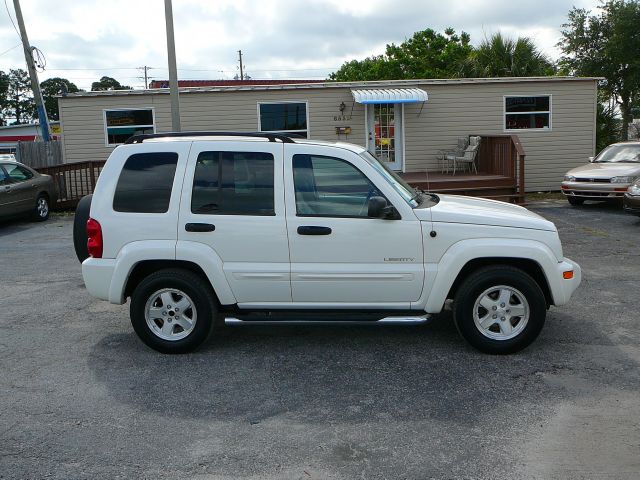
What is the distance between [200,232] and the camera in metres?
5.62

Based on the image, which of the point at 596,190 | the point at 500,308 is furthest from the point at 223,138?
the point at 596,190

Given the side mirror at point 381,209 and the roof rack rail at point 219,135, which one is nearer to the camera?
the side mirror at point 381,209

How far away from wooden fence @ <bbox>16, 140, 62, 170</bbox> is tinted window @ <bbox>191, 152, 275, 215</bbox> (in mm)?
17191

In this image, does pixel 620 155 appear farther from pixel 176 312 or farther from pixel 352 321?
pixel 176 312

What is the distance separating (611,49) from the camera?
2808cm

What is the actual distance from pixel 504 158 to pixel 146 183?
40.8 feet

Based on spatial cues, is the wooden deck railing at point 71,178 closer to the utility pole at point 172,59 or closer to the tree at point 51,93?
the utility pole at point 172,59

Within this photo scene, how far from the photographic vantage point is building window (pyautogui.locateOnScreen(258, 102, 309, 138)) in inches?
717

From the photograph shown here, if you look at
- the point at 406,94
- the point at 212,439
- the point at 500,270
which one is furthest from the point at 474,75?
the point at 212,439

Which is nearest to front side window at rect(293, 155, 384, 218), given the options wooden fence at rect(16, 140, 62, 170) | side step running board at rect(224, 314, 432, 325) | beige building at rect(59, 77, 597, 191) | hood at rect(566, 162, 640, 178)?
side step running board at rect(224, 314, 432, 325)

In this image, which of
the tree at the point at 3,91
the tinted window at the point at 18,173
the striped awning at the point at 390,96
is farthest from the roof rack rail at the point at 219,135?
the tree at the point at 3,91

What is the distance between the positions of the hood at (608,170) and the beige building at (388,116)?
2729 mm

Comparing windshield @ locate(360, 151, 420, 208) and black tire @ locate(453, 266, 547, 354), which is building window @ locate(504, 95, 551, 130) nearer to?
windshield @ locate(360, 151, 420, 208)

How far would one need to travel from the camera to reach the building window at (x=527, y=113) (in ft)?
60.5
